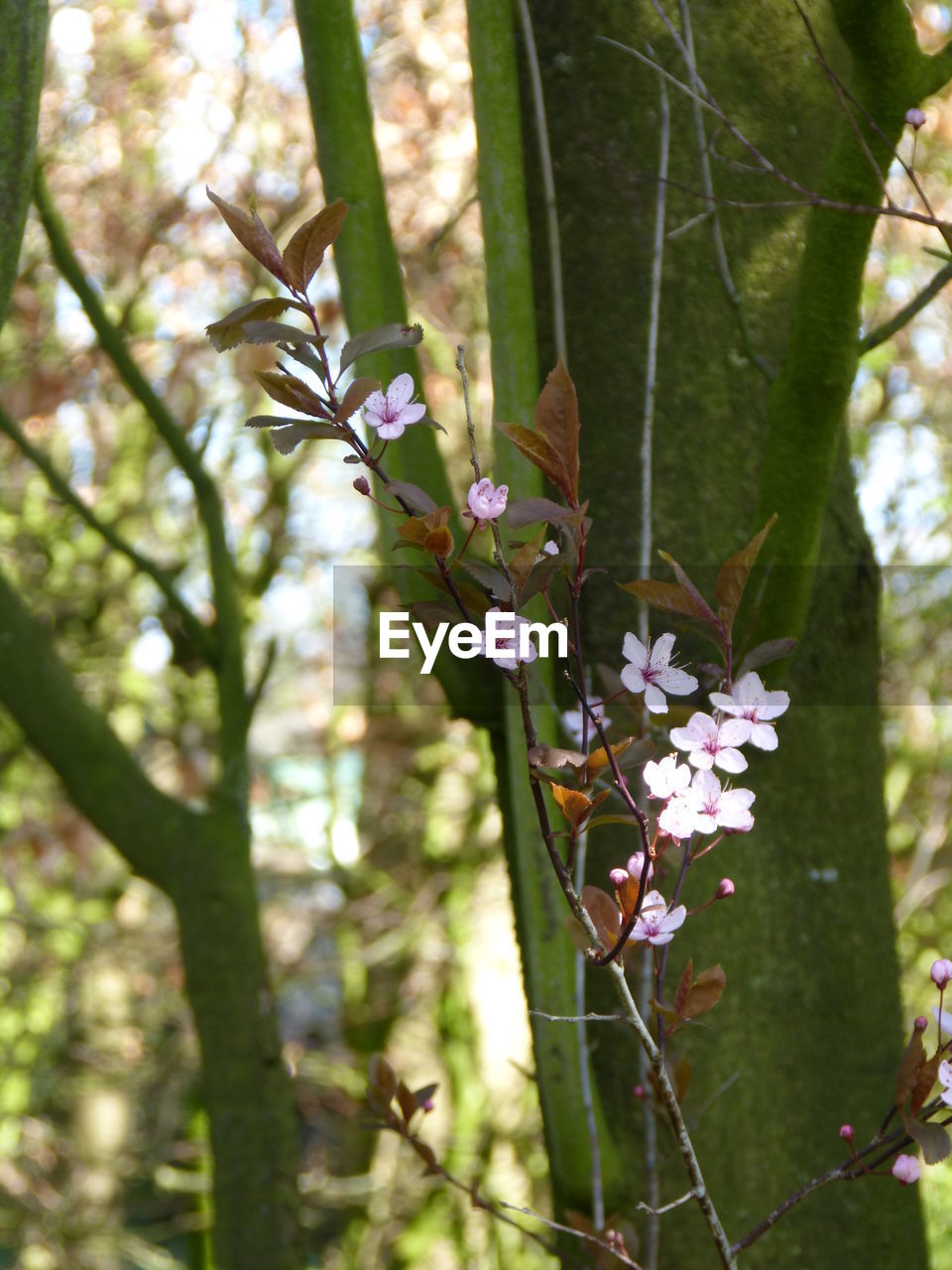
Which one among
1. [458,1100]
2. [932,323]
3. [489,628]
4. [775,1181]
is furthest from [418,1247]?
[489,628]

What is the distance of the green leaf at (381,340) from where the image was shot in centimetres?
76

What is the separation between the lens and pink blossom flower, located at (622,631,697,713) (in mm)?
752

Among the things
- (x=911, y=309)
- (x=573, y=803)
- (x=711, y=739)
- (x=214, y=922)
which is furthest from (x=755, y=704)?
(x=214, y=922)

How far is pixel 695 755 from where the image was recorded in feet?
2.39

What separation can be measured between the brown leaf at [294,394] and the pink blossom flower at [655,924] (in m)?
0.40

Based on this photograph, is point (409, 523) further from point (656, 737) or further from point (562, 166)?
point (562, 166)

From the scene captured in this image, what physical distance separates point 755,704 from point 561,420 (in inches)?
9.0

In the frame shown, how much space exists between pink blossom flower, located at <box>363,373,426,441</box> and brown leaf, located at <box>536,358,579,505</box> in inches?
3.4

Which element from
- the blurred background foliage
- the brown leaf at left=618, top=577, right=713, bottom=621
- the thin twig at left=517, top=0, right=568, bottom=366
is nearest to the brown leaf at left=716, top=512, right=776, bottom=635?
the brown leaf at left=618, top=577, right=713, bottom=621

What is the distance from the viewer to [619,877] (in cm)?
73

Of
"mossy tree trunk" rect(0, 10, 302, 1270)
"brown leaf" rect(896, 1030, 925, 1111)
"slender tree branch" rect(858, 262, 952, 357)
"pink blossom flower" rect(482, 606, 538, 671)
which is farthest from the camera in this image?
"mossy tree trunk" rect(0, 10, 302, 1270)

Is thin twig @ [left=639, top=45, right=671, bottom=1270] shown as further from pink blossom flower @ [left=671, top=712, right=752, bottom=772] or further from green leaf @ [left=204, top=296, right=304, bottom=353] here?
green leaf @ [left=204, top=296, right=304, bottom=353]

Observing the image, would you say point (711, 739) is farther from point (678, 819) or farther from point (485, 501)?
point (485, 501)

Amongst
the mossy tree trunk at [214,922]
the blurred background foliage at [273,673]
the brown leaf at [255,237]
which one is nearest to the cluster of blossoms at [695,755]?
the brown leaf at [255,237]
